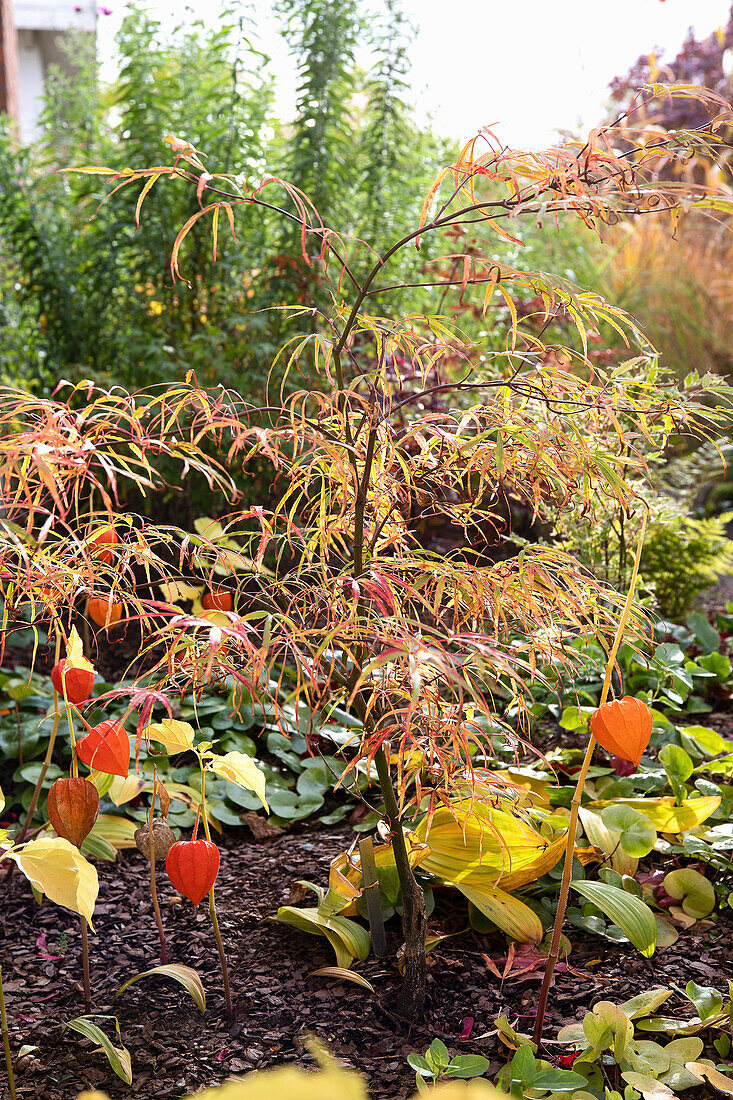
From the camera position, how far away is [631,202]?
875 mm

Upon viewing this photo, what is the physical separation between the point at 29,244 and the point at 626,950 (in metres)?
3.00

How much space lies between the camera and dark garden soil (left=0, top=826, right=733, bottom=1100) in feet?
3.69

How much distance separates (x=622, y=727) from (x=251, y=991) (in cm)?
69

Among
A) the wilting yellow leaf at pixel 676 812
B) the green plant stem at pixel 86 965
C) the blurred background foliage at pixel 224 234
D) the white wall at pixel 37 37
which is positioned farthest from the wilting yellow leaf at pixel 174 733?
the white wall at pixel 37 37

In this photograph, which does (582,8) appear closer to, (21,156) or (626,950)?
(21,156)

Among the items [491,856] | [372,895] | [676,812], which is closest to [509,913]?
[491,856]

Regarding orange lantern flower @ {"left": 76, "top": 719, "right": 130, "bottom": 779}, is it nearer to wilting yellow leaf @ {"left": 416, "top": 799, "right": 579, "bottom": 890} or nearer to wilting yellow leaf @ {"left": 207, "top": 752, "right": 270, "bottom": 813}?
wilting yellow leaf @ {"left": 207, "top": 752, "right": 270, "bottom": 813}

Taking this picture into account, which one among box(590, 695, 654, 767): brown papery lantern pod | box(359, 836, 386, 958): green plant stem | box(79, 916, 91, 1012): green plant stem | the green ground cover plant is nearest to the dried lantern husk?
the green ground cover plant

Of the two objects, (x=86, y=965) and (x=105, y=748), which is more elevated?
(x=105, y=748)

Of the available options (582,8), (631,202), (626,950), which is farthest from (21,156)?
(582,8)

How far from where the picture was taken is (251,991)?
128 centimetres

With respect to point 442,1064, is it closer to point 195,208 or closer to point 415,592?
point 415,592

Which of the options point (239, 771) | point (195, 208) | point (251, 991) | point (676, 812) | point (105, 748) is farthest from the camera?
point (195, 208)

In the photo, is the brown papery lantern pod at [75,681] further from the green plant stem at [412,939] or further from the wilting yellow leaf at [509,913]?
the wilting yellow leaf at [509,913]
